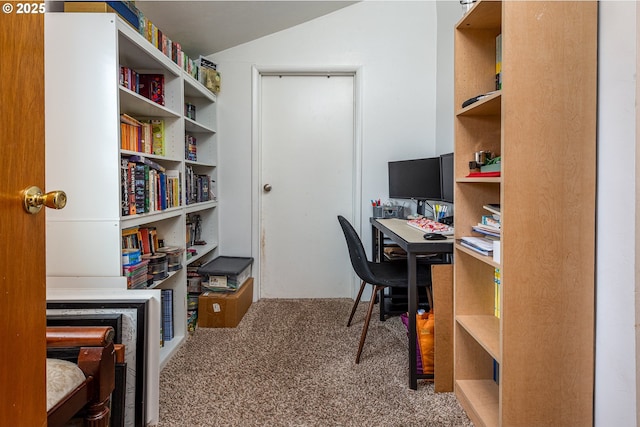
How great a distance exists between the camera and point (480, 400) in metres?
1.50

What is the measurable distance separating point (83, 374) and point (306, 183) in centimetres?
227

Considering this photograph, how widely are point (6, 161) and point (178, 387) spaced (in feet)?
4.69

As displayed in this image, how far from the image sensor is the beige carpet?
1520 millimetres

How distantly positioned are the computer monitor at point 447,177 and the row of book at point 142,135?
169 cm

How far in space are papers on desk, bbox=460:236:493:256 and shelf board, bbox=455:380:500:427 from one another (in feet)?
1.97

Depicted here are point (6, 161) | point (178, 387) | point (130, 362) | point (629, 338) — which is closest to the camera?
point (6, 161)

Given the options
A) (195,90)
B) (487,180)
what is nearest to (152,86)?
(195,90)

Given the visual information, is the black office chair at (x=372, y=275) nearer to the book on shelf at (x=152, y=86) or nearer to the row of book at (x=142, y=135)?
the row of book at (x=142, y=135)

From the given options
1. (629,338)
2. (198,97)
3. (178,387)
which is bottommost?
(178,387)

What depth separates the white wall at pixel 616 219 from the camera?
3.52ft

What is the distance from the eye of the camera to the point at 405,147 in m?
3.08

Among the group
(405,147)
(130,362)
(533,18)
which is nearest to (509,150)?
(533,18)

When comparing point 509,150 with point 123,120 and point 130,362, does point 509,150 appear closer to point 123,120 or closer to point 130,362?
point 130,362

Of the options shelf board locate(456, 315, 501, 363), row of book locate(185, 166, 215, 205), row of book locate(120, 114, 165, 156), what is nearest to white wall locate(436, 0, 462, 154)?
shelf board locate(456, 315, 501, 363)
